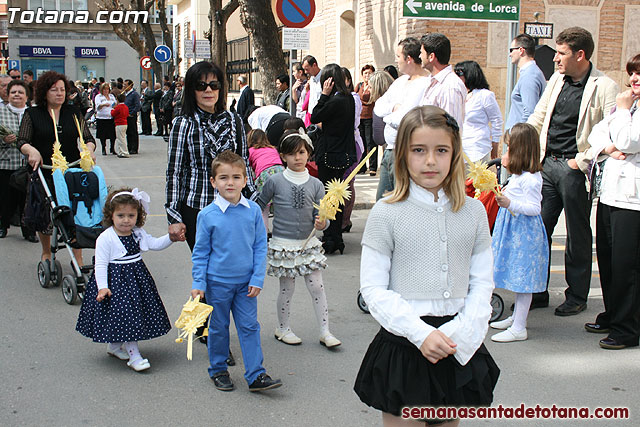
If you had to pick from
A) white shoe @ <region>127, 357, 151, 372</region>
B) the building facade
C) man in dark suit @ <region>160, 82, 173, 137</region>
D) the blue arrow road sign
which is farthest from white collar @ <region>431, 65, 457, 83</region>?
the blue arrow road sign

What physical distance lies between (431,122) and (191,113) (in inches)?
97.8

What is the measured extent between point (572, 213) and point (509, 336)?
119 cm

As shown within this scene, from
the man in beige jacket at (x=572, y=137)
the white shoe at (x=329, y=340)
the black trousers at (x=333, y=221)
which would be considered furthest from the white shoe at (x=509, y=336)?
the black trousers at (x=333, y=221)

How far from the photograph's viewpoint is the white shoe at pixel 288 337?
17.6 ft

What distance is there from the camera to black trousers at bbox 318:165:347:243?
8.19 metres

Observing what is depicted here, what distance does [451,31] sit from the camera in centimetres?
1526

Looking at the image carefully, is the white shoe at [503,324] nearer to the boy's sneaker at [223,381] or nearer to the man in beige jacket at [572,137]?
the man in beige jacket at [572,137]

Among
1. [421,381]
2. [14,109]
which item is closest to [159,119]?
[14,109]

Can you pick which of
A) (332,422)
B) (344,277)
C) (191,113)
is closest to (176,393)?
(332,422)

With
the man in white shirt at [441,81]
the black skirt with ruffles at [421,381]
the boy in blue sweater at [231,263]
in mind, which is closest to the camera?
the black skirt with ruffles at [421,381]

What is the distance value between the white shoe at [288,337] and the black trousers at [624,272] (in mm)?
2344

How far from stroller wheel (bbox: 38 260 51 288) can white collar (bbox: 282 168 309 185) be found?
288 centimetres

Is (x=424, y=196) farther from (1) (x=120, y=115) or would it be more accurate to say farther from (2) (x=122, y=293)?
(1) (x=120, y=115)

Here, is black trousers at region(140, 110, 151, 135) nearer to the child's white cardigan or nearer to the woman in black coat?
the woman in black coat
